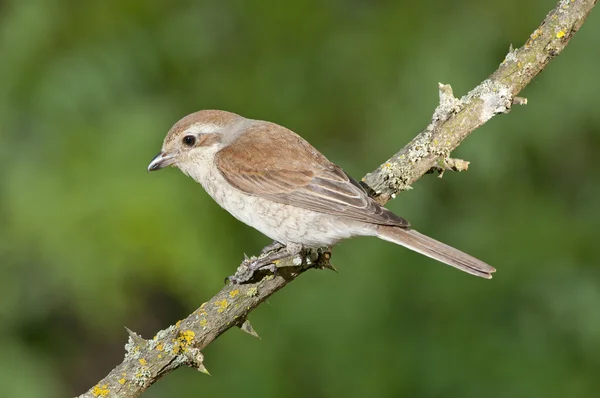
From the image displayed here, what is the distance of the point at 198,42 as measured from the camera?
5.39m

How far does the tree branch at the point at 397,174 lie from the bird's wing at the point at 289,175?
18cm

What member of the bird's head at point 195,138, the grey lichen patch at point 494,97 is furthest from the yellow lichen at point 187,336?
the grey lichen patch at point 494,97

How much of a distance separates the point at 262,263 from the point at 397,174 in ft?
2.25

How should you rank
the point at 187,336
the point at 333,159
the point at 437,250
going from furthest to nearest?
the point at 333,159, the point at 437,250, the point at 187,336

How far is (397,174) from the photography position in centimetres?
341

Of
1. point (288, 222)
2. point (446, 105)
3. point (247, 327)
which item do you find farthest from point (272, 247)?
point (446, 105)

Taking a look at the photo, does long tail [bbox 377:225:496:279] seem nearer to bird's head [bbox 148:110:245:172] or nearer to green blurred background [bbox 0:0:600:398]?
bird's head [bbox 148:110:245:172]

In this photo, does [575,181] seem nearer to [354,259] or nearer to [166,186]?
[354,259]

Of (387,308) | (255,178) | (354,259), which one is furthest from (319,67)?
(255,178)

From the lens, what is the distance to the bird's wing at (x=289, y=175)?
11.3ft

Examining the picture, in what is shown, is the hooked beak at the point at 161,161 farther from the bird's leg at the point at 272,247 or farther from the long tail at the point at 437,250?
the long tail at the point at 437,250

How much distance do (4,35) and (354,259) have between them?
247 centimetres

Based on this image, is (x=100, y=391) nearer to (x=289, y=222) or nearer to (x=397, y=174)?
(x=289, y=222)

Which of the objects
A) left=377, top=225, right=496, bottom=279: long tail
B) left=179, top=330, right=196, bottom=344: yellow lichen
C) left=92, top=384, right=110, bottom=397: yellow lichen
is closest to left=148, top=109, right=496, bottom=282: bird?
left=377, top=225, right=496, bottom=279: long tail
